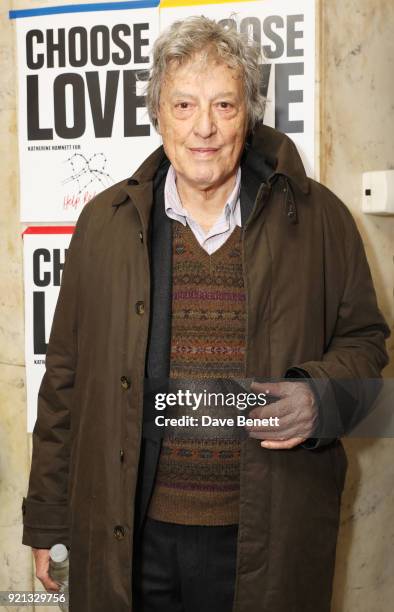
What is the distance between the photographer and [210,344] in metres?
1.00

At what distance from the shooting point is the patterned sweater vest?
3.27ft

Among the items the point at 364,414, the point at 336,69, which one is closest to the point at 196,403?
the point at 364,414

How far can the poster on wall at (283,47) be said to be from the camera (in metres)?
1.31

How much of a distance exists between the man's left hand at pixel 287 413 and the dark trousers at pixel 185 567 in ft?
0.56

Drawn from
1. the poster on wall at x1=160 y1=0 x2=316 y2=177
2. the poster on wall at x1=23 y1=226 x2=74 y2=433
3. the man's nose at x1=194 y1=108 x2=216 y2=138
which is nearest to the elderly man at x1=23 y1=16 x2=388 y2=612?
the man's nose at x1=194 y1=108 x2=216 y2=138

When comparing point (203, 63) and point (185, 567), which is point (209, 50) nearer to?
point (203, 63)

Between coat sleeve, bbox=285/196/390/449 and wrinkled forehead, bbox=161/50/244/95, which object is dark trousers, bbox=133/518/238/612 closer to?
coat sleeve, bbox=285/196/390/449

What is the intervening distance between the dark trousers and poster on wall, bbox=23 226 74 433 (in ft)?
1.73

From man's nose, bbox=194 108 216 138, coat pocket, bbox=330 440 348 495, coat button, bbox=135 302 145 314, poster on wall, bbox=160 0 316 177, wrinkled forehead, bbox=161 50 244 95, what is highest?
poster on wall, bbox=160 0 316 177

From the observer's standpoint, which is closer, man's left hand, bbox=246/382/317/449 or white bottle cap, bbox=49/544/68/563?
man's left hand, bbox=246/382/317/449

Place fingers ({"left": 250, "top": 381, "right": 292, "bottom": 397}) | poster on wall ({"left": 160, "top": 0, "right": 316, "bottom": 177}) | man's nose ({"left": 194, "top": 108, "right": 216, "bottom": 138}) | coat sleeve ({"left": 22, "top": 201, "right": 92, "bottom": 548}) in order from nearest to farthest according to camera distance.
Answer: fingers ({"left": 250, "top": 381, "right": 292, "bottom": 397})
man's nose ({"left": 194, "top": 108, "right": 216, "bottom": 138})
coat sleeve ({"left": 22, "top": 201, "right": 92, "bottom": 548})
poster on wall ({"left": 160, "top": 0, "right": 316, "bottom": 177})

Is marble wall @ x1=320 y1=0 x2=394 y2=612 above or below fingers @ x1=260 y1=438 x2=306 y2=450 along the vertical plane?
above

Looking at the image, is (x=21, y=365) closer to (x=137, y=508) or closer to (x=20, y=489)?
(x=20, y=489)

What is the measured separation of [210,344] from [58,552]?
0.47 metres
